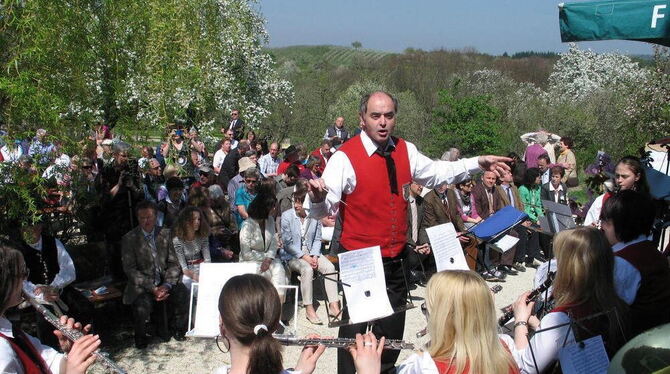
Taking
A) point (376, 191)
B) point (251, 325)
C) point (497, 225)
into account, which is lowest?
point (497, 225)

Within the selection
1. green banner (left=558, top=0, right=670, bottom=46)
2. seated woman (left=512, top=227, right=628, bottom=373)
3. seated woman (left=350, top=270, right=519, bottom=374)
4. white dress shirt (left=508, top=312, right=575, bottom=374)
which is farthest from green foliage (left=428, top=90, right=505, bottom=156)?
seated woman (left=350, top=270, right=519, bottom=374)

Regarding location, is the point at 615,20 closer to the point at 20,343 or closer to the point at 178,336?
the point at 20,343

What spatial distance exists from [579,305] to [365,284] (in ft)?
3.81

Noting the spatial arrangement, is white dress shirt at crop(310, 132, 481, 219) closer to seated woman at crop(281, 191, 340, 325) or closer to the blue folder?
seated woman at crop(281, 191, 340, 325)

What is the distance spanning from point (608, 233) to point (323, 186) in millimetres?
1558

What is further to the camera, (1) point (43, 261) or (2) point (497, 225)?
(2) point (497, 225)

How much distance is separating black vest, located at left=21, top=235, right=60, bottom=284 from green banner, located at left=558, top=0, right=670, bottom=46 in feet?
13.8

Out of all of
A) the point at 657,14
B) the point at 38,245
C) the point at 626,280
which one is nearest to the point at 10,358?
the point at 626,280

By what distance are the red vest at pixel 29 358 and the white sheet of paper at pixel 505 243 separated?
673 cm

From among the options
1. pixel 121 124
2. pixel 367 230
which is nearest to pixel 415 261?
pixel 121 124

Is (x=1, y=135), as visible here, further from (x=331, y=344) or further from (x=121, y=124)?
(x=331, y=344)

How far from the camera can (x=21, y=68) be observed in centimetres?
458

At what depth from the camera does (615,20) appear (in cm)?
434

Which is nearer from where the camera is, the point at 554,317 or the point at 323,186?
the point at 554,317
